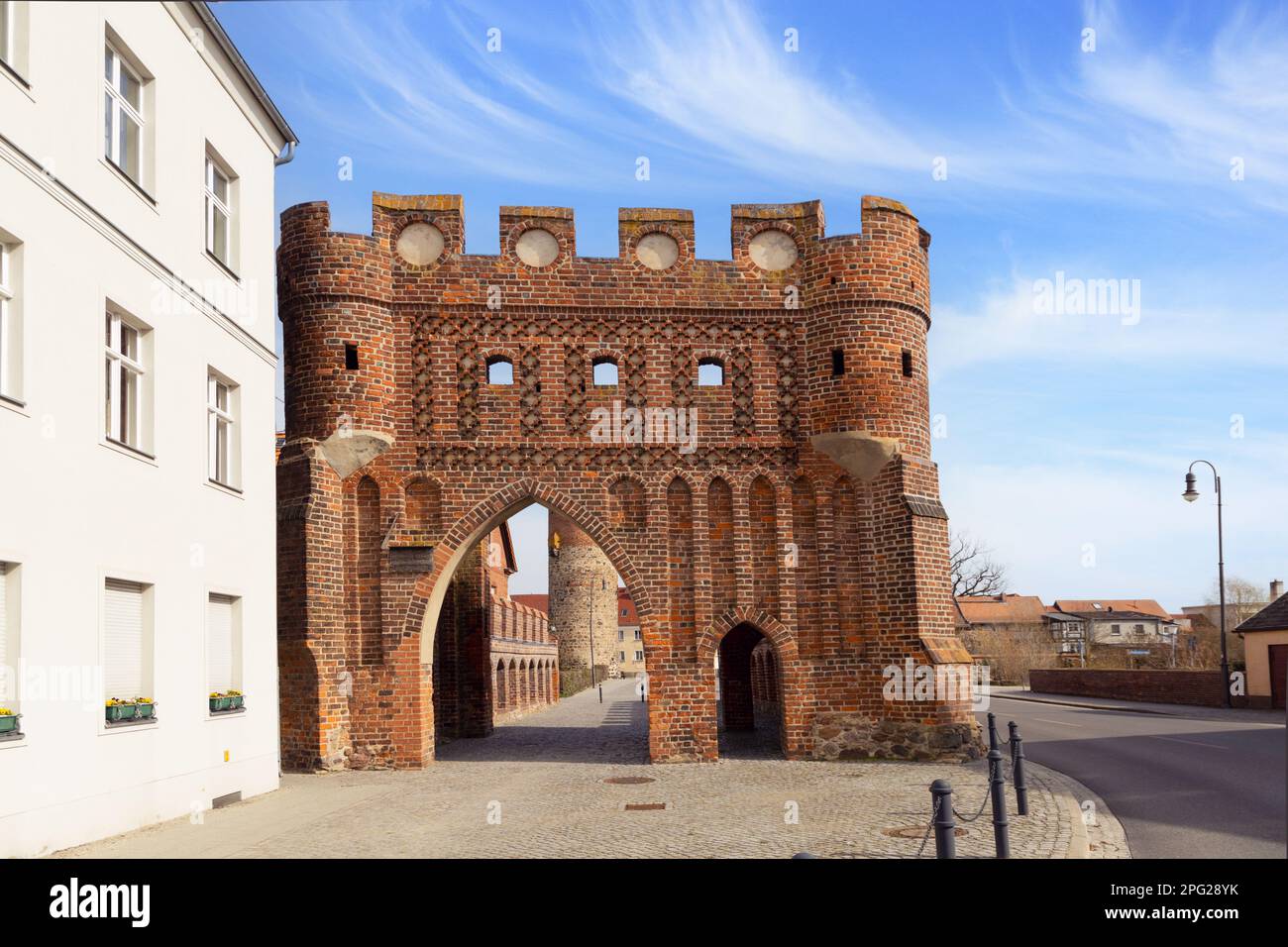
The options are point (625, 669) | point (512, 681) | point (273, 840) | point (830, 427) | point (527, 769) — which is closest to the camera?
point (273, 840)

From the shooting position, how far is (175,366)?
13727 millimetres

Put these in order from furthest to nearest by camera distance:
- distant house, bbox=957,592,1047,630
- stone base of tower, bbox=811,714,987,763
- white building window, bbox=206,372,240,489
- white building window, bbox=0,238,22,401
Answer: distant house, bbox=957,592,1047,630
stone base of tower, bbox=811,714,987,763
white building window, bbox=206,372,240,489
white building window, bbox=0,238,22,401

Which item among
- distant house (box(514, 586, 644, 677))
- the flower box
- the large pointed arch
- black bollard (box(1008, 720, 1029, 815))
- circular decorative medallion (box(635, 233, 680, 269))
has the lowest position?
distant house (box(514, 586, 644, 677))

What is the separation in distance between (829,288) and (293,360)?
9.06 metres

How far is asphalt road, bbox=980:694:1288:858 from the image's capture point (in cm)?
1062

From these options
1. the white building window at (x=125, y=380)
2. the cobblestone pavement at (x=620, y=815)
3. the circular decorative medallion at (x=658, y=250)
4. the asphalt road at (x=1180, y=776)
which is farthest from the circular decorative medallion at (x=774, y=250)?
the white building window at (x=125, y=380)

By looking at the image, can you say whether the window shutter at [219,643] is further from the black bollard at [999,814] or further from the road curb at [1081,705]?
the road curb at [1081,705]

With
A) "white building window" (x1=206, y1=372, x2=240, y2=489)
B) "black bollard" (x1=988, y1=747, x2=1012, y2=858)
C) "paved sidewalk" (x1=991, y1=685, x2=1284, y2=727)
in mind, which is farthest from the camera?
"paved sidewalk" (x1=991, y1=685, x2=1284, y2=727)

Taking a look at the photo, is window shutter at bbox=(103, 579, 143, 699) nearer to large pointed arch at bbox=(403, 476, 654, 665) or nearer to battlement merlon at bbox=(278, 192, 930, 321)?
large pointed arch at bbox=(403, 476, 654, 665)

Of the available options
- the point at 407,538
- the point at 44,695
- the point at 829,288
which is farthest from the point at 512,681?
the point at 44,695

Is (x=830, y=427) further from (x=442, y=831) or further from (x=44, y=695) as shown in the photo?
(x=44, y=695)

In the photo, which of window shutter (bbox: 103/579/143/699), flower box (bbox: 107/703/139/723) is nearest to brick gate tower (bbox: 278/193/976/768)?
window shutter (bbox: 103/579/143/699)

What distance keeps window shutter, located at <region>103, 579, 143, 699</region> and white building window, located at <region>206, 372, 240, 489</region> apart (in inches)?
107

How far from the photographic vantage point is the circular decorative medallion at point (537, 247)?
2027cm
